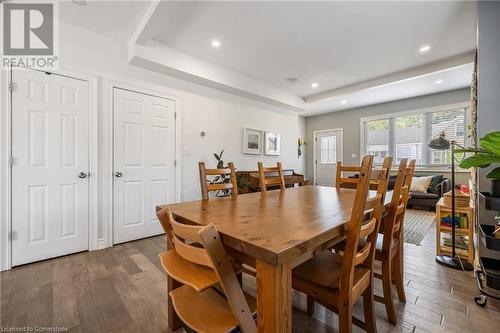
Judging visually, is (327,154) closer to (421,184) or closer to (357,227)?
(421,184)

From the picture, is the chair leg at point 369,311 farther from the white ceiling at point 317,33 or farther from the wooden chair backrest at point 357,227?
the white ceiling at point 317,33

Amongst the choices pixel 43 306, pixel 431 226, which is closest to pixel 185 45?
pixel 43 306

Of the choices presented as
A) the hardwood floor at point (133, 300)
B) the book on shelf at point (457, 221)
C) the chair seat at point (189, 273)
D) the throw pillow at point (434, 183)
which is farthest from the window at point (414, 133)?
the chair seat at point (189, 273)

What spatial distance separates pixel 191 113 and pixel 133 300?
2.80m

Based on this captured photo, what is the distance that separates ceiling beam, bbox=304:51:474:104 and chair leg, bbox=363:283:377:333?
4162mm

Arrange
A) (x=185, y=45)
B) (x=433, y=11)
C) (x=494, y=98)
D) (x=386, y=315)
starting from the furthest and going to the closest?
(x=185, y=45) < (x=433, y=11) < (x=494, y=98) < (x=386, y=315)

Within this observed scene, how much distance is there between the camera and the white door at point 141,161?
2947 millimetres

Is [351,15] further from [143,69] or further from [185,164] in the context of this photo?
[185,164]


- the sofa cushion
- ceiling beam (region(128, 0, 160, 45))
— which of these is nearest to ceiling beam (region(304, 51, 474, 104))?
the sofa cushion

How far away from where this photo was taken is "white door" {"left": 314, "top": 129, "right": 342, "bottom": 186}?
669 cm

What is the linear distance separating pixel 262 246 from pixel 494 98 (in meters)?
2.50

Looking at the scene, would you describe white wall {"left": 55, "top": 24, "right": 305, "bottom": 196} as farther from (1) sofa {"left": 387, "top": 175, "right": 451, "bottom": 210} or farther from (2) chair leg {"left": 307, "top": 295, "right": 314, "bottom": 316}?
(1) sofa {"left": 387, "top": 175, "right": 451, "bottom": 210}

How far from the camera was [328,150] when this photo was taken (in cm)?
690

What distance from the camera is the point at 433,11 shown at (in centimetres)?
248
